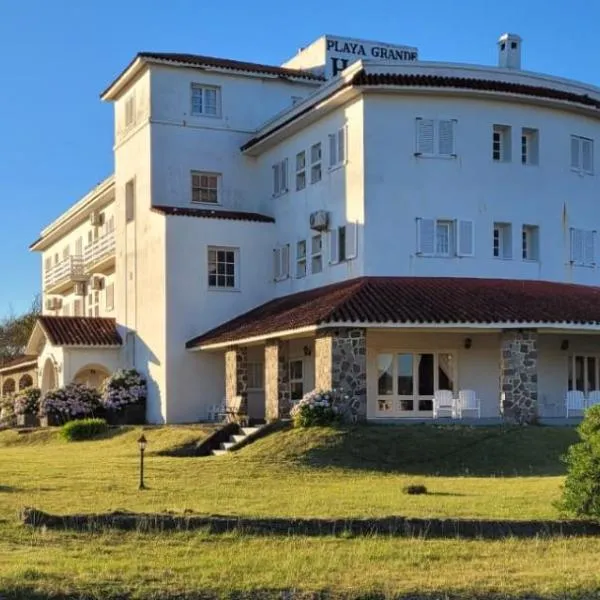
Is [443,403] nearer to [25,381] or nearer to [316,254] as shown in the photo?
[316,254]

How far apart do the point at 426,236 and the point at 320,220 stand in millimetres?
3462

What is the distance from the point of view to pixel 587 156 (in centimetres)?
3159

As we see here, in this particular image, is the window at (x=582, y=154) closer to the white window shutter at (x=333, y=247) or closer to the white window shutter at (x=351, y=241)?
the white window shutter at (x=351, y=241)

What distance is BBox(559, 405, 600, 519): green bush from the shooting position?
42.4ft

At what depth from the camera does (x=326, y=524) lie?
12578mm

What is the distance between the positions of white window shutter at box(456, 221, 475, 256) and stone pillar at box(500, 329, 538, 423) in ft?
14.6

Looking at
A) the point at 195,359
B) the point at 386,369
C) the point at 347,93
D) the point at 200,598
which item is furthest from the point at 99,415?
the point at 200,598

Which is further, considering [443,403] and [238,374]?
[238,374]

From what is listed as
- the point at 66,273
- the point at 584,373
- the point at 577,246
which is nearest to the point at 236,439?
the point at 584,373

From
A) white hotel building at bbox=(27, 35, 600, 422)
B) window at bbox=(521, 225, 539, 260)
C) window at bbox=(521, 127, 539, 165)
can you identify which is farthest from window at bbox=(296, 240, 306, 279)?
window at bbox=(521, 127, 539, 165)

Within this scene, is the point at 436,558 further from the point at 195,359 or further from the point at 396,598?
the point at 195,359

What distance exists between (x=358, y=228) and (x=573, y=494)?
16824 mm

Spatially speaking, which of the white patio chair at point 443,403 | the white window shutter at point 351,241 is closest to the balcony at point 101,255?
the white window shutter at point 351,241

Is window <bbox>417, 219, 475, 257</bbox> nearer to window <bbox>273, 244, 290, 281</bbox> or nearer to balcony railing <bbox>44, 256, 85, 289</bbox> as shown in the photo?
window <bbox>273, 244, 290, 281</bbox>
